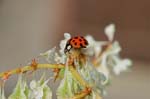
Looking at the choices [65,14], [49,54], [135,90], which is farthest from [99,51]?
[65,14]

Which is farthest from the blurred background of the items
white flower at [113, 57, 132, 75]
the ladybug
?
the ladybug

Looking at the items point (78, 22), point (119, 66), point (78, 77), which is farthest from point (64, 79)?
point (78, 22)

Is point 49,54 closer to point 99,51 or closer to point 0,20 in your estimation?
point 99,51

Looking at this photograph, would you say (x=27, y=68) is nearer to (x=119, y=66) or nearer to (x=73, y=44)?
(x=73, y=44)

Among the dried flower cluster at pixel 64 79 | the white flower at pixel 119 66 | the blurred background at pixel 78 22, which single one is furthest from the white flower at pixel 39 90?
the blurred background at pixel 78 22

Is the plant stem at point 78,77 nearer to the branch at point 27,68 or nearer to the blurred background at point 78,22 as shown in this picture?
the branch at point 27,68

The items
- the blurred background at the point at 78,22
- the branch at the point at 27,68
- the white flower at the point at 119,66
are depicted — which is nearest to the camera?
the branch at the point at 27,68

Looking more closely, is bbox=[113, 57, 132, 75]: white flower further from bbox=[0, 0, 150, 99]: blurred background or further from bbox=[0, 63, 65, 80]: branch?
bbox=[0, 0, 150, 99]: blurred background

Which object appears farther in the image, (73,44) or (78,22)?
(78,22)
